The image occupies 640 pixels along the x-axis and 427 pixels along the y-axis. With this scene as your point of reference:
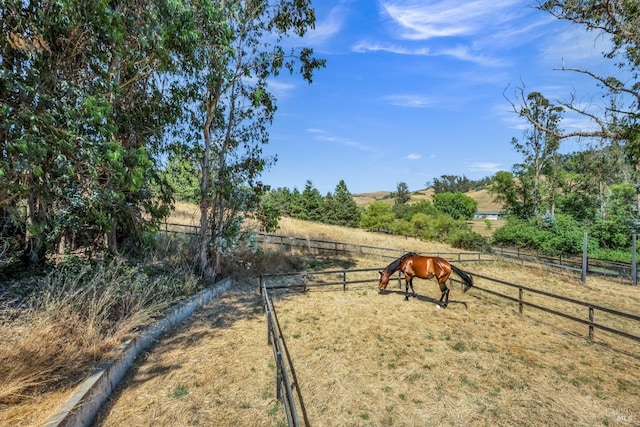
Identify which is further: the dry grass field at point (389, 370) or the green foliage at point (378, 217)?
the green foliage at point (378, 217)

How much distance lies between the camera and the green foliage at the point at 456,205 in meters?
65.7

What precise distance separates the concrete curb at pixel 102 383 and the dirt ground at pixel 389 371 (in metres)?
0.17

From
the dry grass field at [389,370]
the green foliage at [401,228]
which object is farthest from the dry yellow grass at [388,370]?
the green foliage at [401,228]

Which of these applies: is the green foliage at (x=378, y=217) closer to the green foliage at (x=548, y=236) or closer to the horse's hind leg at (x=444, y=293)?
the green foliage at (x=548, y=236)

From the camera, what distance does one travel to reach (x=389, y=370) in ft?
16.5

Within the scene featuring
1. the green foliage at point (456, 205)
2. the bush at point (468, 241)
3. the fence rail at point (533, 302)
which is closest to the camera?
the fence rail at point (533, 302)

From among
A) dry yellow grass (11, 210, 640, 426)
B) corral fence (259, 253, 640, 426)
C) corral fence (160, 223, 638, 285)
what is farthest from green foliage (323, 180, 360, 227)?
dry yellow grass (11, 210, 640, 426)

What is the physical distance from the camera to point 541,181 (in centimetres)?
3156

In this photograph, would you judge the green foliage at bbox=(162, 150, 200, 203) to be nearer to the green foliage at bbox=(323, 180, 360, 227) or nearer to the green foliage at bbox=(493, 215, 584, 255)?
the green foliage at bbox=(493, 215, 584, 255)

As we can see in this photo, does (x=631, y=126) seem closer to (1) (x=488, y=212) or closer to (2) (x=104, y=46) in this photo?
(2) (x=104, y=46)

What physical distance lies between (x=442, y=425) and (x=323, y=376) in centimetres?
190

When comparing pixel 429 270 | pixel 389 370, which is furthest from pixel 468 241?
pixel 389 370

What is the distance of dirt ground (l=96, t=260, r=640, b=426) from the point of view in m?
3.91

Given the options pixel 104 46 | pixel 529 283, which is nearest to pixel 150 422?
pixel 104 46
